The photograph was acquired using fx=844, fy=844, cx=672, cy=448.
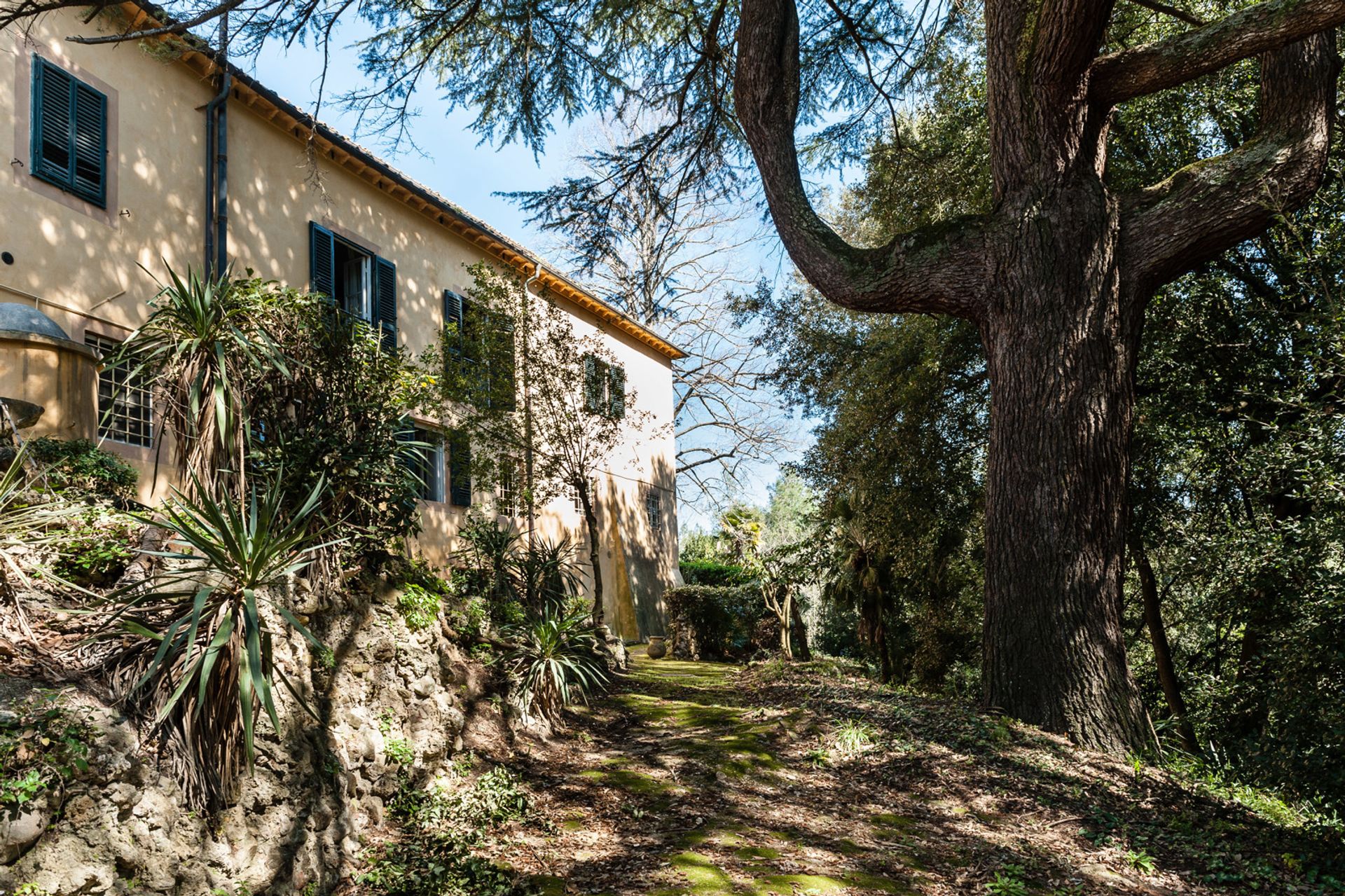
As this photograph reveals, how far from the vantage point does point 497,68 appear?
9867mm

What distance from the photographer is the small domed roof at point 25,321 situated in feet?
19.4

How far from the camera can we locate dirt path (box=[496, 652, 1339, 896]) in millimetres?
4688

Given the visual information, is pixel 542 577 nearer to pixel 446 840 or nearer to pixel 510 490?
pixel 510 490

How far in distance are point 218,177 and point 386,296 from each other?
2947mm

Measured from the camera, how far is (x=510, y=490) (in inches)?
477

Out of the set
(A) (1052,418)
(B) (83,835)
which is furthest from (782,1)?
(B) (83,835)

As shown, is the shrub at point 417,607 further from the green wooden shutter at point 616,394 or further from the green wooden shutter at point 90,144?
the green wooden shutter at point 616,394

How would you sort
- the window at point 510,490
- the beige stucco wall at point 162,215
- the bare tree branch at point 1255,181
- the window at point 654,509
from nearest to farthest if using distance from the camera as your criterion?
the bare tree branch at point 1255,181 → the beige stucco wall at point 162,215 → the window at point 510,490 → the window at point 654,509

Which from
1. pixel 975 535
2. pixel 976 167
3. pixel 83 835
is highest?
pixel 976 167

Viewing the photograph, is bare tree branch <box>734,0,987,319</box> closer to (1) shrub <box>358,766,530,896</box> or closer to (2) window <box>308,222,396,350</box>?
(1) shrub <box>358,766,530,896</box>

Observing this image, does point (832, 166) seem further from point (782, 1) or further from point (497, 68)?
point (497, 68)

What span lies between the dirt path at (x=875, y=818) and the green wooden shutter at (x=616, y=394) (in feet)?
18.4

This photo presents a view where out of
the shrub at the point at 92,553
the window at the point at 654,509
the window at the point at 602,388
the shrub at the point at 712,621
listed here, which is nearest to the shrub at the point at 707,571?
the window at the point at 654,509

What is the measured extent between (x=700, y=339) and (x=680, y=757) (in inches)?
815
